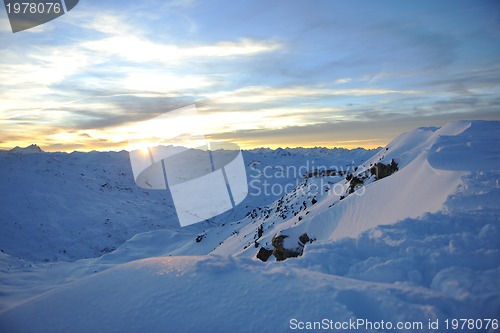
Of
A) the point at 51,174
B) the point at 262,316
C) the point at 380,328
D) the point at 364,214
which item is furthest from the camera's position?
the point at 51,174

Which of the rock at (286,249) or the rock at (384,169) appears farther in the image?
the rock at (384,169)

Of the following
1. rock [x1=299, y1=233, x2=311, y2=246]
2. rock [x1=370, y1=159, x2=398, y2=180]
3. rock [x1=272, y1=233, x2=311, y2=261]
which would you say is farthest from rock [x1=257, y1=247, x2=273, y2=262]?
rock [x1=370, y1=159, x2=398, y2=180]

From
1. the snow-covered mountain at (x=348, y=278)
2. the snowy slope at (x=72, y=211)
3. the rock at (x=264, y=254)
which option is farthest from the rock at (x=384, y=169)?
the snowy slope at (x=72, y=211)

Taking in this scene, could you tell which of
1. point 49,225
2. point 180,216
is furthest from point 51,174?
point 180,216

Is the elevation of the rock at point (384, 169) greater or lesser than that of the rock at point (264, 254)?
greater

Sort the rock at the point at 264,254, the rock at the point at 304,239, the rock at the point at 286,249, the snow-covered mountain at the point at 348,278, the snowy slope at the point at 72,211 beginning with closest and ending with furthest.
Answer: the snow-covered mountain at the point at 348,278
the rock at the point at 286,249
the rock at the point at 304,239
the rock at the point at 264,254
the snowy slope at the point at 72,211

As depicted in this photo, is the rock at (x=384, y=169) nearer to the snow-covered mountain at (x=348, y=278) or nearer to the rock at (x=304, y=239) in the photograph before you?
the snow-covered mountain at (x=348, y=278)

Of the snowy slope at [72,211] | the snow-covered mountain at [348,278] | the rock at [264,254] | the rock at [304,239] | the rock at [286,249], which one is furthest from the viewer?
the snowy slope at [72,211]

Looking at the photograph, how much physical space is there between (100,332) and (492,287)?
16.8 feet

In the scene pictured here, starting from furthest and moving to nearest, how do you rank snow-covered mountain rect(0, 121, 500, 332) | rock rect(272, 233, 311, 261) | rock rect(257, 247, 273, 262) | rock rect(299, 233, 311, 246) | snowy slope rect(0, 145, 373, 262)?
snowy slope rect(0, 145, 373, 262) → rock rect(257, 247, 273, 262) → rock rect(299, 233, 311, 246) → rock rect(272, 233, 311, 261) → snow-covered mountain rect(0, 121, 500, 332)

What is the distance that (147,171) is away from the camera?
69562 millimetres

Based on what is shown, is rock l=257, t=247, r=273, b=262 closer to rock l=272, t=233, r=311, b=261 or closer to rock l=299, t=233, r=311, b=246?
rock l=272, t=233, r=311, b=261

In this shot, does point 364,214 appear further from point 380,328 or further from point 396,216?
point 380,328

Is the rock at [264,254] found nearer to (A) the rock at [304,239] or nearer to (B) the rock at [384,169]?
(A) the rock at [304,239]
